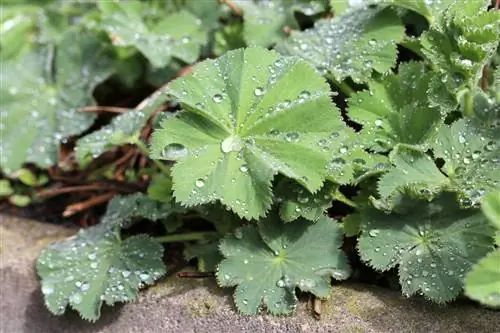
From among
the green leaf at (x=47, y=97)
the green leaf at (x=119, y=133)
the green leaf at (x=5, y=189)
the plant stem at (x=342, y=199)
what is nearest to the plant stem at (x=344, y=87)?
the plant stem at (x=342, y=199)

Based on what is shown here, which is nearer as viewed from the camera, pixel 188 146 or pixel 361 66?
pixel 188 146

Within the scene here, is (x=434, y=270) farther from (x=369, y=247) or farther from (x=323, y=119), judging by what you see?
(x=323, y=119)

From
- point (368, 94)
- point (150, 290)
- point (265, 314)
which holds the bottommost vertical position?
point (150, 290)

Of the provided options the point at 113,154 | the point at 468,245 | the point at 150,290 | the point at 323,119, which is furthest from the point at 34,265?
the point at 468,245

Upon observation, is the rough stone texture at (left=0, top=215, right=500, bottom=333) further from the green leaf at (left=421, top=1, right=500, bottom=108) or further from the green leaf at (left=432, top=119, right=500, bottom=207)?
the green leaf at (left=421, top=1, right=500, bottom=108)

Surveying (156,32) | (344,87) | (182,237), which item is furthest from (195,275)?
(156,32)

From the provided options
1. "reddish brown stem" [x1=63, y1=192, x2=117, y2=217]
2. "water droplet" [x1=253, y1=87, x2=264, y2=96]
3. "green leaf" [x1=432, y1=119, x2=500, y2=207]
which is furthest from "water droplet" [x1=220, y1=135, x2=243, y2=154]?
"reddish brown stem" [x1=63, y1=192, x2=117, y2=217]
